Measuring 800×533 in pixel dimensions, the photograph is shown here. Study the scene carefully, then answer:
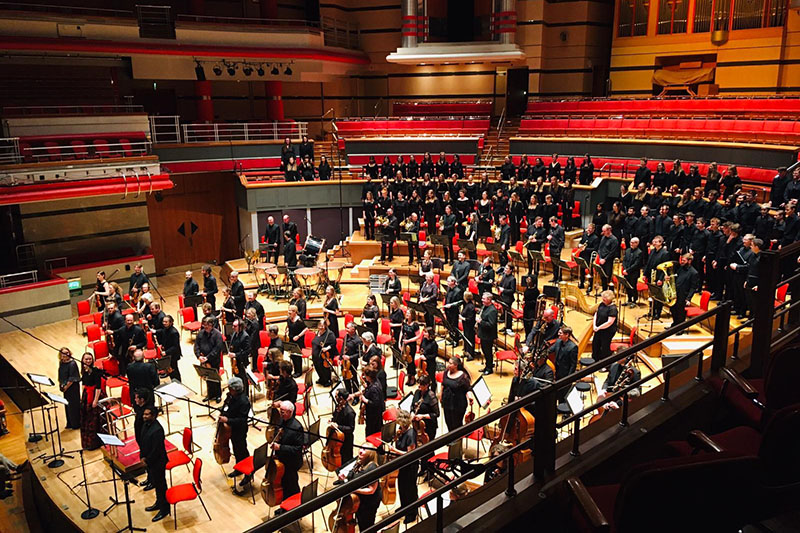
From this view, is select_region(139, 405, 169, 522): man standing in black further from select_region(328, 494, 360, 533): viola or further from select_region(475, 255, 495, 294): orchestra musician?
select_region(475, 255, 495, 294): orchestra musician

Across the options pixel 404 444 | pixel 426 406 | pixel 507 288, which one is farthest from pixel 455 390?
pixel 507 288

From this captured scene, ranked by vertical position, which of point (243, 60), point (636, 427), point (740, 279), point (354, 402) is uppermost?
point (243, 60)

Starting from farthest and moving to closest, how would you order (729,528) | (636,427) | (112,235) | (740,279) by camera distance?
(112,235)
(740,279)
(636,427)
(729,528)

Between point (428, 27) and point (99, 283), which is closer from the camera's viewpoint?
point (99, 283)

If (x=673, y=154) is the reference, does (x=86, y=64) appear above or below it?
above

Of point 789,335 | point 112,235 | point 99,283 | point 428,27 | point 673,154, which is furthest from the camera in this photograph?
point 428,27

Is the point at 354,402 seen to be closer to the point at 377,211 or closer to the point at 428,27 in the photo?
the point at 377,211

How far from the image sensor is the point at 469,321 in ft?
35.0

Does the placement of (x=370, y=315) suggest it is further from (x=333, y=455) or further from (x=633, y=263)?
(x=633, y=263)

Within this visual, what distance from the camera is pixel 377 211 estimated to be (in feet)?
54.6

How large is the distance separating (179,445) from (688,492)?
321 inches

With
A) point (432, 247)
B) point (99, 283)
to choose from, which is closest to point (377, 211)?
point (432, 247)

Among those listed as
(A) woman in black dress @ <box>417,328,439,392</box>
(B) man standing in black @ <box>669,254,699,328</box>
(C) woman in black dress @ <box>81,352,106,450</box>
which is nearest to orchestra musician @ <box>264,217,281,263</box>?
(C) woman in black dress @ <box>81,352,106,450</box>

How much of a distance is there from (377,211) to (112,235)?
23.2ft
